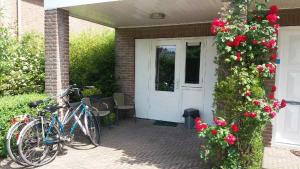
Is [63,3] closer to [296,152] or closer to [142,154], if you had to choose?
[142,154]

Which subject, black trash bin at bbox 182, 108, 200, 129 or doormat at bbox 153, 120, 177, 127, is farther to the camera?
doormat at bbox 153, 120, 177, 127

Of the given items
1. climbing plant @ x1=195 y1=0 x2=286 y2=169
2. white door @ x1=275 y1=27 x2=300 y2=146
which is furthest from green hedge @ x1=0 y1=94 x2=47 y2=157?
white door @ x1=275 y1=27 x2=300 y2=146

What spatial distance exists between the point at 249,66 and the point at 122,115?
15.9 feet

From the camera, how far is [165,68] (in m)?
7.36

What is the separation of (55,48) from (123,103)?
2.91m

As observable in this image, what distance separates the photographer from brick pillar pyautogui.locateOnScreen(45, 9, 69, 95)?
17.2 feet

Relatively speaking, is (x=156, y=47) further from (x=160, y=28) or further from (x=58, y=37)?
(x=58, y=37)

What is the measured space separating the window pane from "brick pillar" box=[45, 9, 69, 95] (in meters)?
3.23

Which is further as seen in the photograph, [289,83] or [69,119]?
[289,83]

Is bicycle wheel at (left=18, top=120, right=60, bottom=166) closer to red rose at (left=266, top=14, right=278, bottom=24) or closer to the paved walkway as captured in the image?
the paved walkway

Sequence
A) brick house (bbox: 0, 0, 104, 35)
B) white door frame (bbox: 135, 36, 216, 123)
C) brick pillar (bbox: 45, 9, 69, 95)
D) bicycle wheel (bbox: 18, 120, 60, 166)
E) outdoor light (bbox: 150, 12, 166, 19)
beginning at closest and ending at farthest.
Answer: bicycle wheel (bbox: 18, 120, 60, 166) → brick pillar (bbox: 45, 9, 69, 95) → outdoor light (bbox: 150, 12, 166, 19) → white door frame (bbox: 135, 36, 216, 123) → brick house (bbox: 0, 0, 104, 35)

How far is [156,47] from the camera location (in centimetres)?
739

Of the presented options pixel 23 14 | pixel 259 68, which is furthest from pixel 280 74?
pixel 23 14

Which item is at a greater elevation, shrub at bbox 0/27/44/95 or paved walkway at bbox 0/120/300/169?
shrub at bbox 0/27/44/95
